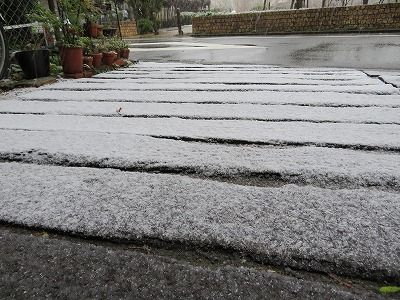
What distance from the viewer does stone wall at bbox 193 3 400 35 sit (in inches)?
389

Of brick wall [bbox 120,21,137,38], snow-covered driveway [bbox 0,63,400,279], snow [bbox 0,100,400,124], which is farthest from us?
brick wall [bbox 120,21,137,38]

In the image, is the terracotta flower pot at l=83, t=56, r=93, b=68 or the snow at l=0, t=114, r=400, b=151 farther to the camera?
the terracotta flower pot at l=83, t=56, r=93, b=68

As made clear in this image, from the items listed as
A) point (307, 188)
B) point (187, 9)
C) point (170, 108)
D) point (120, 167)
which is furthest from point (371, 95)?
point (187, 9)

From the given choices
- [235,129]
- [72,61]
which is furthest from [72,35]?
[235,129]

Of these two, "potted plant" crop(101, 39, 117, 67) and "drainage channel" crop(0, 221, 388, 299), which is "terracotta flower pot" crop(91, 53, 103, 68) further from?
"drainage channel" crop(0, 221, 388, 299)

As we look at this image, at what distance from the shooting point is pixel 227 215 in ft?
2.48

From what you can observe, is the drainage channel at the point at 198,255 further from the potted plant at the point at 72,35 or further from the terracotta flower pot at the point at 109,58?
the terracotta flower pot at the point at 109,58

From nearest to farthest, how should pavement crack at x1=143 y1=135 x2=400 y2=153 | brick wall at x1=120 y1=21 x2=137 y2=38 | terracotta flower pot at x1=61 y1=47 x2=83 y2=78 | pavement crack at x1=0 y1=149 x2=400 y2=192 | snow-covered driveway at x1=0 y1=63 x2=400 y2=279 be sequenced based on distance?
snow-covered driveway at x1=0 y1=63 x2=400 y2=279 → pavement crack at x1=0 y1=149 x2=400 y2=192 → pavement crack at x1=143 y1=135 x2=400 y2=153 → terracotta flower pot at x1=61 y1=47 x2=83 y2=78 → brick wall at x1=120 y1=21 x2=137 y2=38

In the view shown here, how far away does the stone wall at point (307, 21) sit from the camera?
9891 mm

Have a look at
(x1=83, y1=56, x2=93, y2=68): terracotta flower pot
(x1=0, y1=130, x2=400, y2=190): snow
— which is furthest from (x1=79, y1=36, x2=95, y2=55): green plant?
(x1=0, y1=130, x2=400, y2=190): snow

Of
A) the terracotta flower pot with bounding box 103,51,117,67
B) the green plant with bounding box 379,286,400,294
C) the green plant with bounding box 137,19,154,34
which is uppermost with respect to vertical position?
the green plant with bounding box 137,19,154,34

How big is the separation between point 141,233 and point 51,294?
0.22m

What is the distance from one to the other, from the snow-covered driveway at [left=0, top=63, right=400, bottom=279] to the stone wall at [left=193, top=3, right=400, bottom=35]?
1013 centimetres

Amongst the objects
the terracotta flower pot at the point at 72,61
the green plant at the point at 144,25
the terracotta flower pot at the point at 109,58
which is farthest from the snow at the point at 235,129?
the green plant at the point at 144,25
